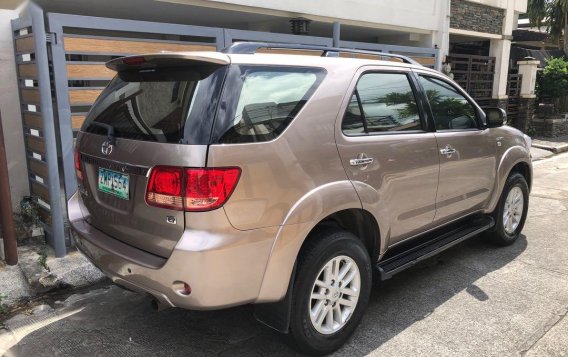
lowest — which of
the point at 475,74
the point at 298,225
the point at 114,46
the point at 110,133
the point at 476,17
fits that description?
the point at 298,225

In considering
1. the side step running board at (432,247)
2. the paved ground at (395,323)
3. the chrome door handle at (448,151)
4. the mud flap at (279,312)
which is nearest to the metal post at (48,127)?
the paved ground at (395,323)

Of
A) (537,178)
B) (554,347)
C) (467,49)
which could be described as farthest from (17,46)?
(467,49)

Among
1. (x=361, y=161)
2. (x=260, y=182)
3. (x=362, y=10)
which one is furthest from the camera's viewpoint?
(x=362, y=10)

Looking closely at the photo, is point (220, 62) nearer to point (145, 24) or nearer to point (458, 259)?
point (145, 24)

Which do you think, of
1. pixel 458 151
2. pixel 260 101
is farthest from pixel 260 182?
pixel 458 151

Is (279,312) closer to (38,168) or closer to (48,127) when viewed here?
(48,127)

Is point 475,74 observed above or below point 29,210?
above

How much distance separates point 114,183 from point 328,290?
4.60ft

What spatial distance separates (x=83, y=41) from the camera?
4.39 m

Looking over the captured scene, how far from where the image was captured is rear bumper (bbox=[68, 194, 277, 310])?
2.40 meters

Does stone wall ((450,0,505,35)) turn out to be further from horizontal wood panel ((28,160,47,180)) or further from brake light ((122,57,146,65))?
brake light ((122,57,146,65))

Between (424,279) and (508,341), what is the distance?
1.05 m

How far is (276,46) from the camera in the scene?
3.12 m

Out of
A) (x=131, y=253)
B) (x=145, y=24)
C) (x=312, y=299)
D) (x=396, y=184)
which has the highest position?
(x=145, y=24)
